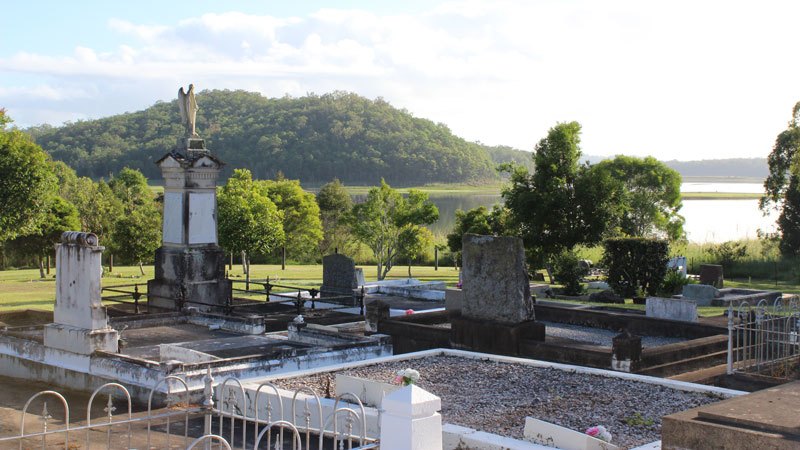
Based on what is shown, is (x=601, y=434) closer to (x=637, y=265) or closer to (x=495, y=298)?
(x=495, y=298)

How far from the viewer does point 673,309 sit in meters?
19.3

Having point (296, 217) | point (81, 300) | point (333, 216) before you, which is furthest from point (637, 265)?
point (333, 216)

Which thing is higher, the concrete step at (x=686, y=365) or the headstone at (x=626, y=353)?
the headstone at (x=626, y=353)

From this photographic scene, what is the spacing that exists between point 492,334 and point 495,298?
65cm

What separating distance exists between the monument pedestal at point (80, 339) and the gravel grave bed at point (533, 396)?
3241mm

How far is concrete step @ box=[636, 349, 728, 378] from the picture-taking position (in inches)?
540

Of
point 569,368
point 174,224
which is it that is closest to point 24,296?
point 174,224

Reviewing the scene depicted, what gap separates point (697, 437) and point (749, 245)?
39005mm

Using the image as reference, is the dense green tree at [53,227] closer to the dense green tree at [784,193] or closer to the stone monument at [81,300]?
the stone monument at [81,300]

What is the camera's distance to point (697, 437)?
746cm

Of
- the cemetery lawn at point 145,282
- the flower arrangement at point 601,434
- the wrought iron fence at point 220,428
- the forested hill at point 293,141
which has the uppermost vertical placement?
the forested hill at point 293,141

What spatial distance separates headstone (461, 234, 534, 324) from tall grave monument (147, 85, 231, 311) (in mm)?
6995

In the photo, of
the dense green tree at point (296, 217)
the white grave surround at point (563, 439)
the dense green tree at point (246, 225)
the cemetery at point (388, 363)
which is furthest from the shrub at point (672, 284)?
the dense green tree at point (296, 217)

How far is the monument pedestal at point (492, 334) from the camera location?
15.4 metres
